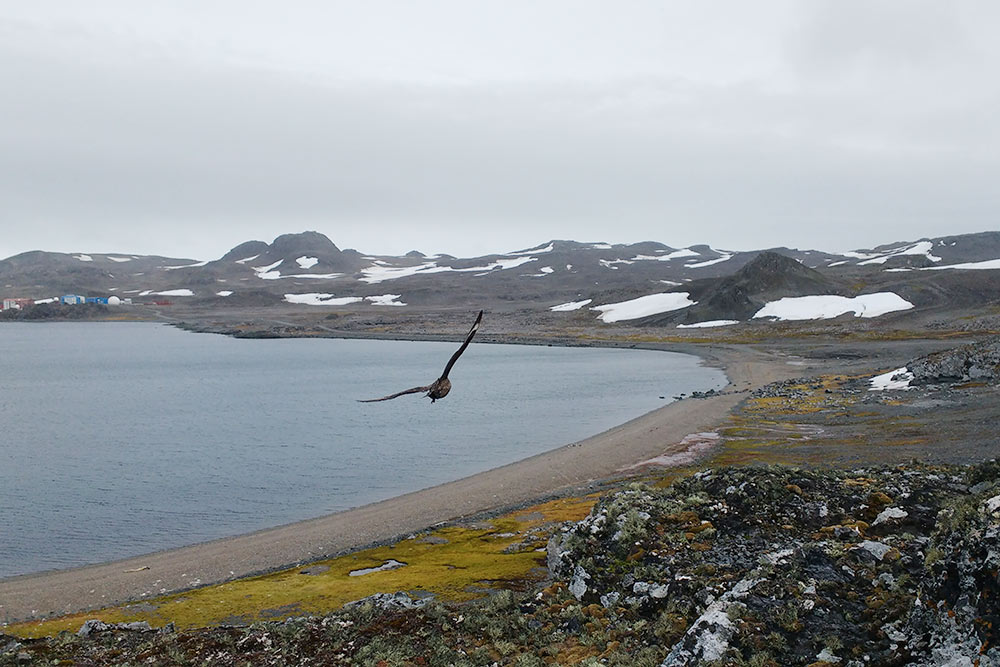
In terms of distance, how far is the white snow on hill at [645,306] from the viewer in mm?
136625

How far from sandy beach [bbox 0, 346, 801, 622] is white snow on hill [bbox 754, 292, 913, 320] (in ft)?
245

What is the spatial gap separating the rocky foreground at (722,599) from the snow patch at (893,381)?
36781mm

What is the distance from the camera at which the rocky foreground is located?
938 cm

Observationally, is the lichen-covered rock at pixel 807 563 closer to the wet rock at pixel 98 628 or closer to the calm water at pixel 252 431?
the wet rock at pixel 98 628

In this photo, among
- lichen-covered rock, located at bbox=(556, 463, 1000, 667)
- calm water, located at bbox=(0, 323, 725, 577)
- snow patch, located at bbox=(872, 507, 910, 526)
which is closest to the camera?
lichen-covered rock, located at bbox=(556, 463, 1000, 667)

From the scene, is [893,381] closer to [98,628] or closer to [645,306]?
[98,628]

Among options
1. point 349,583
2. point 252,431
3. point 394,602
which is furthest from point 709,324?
point 394,602

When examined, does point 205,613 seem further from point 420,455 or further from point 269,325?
point 269,325

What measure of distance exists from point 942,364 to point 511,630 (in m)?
46.6

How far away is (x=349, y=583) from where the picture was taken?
826 inches

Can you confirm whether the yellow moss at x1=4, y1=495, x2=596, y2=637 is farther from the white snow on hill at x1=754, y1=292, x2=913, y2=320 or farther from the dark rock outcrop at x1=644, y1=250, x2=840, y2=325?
the dark rock outcrop at x1=644, y1=250, x2=840, y2=325

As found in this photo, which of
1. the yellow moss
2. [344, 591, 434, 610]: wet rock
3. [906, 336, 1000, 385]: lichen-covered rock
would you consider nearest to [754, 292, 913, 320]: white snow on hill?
[906, 336, 1000, 385]: lichen-covered rock

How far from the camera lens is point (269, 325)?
16712cm

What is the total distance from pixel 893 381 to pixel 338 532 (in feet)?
140
